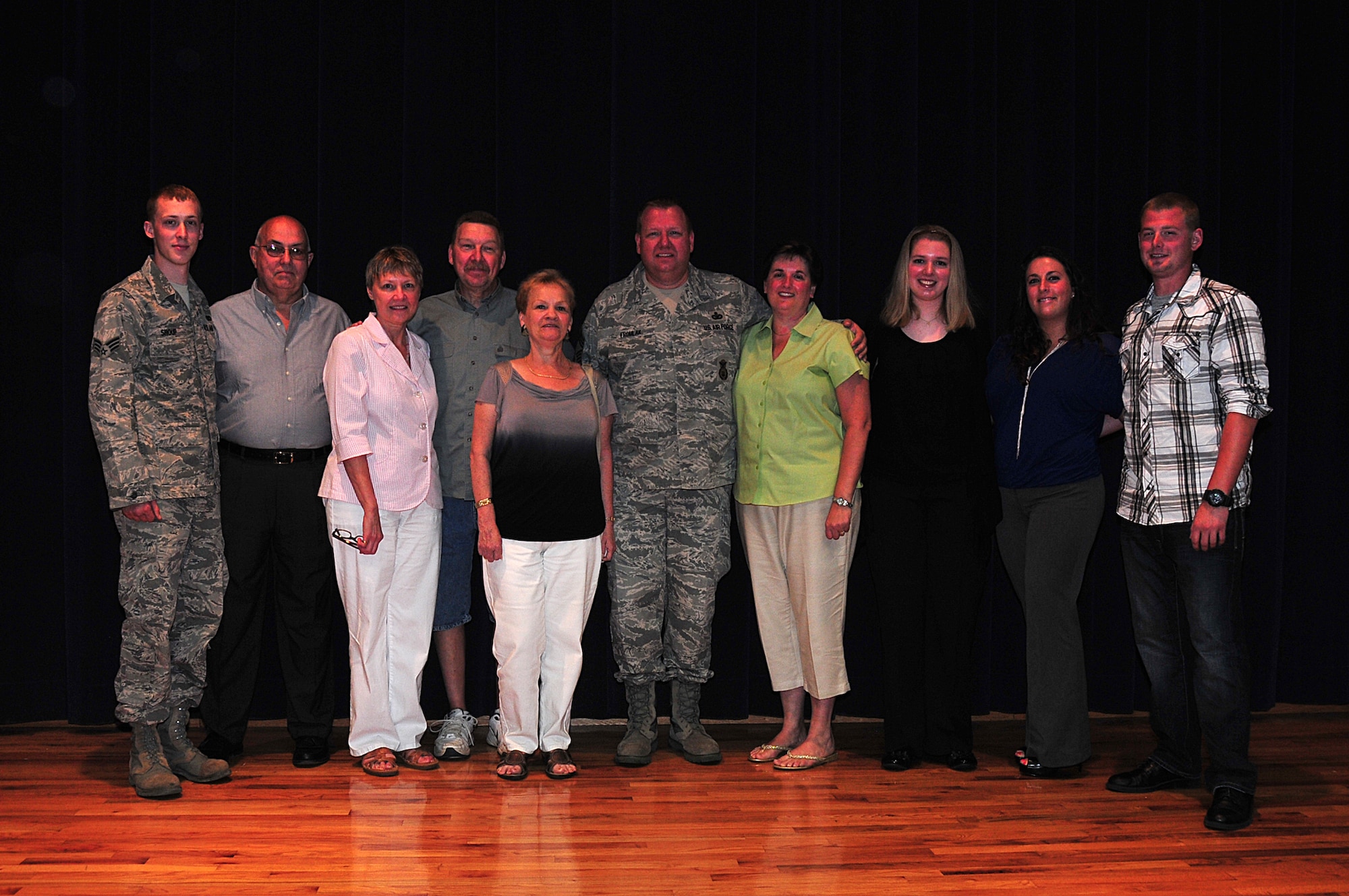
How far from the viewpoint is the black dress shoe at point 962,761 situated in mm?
3447

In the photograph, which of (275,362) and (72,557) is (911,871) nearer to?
(275,362)

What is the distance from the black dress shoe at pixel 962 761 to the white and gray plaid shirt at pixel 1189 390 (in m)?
0.96

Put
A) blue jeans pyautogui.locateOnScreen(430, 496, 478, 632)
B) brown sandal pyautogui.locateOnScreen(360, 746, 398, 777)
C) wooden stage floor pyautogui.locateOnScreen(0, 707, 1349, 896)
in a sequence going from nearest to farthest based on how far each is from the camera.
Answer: wooden stage floor pyautogui.locateOnScreen(0, 707, 1349, 896), brown sandal pyautogui.locateOnScreen(360, 746, 398, 777), blue jeans pyautogui.locateOnScreen(430, 496, 478, 632)

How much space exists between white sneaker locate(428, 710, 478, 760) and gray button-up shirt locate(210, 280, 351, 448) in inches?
42.6

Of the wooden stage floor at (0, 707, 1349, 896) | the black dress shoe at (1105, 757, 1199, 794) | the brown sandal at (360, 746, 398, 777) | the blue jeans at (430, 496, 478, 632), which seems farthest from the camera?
the blue jeans at (430, 496, 478, 632)

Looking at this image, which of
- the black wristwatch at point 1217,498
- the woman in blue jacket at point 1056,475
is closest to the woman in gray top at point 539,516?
the woman in blue jacket at point 1056,475

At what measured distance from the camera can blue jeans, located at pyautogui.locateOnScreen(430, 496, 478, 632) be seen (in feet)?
12.0

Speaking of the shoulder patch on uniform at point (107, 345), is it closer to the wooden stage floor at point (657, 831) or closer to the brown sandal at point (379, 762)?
the wooden stage floor at point (657, 831)

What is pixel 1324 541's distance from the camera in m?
4.41

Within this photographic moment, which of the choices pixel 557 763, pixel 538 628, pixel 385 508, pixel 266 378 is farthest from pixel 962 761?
pixel 266 378

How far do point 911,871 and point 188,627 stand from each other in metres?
2.35

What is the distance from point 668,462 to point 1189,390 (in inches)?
64.7

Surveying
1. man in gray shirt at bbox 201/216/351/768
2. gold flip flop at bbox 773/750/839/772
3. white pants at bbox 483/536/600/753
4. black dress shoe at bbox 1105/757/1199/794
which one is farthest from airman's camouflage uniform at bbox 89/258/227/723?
black dress shoe at bbox 1105/757/1199/794

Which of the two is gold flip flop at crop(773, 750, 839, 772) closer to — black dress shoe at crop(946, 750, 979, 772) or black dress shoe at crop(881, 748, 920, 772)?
black dress shoe at crop(881, 748, 920, 772)
